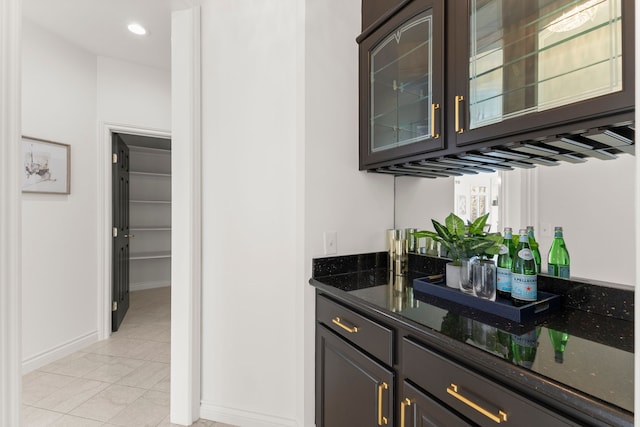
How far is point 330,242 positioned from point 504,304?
0.89 meters

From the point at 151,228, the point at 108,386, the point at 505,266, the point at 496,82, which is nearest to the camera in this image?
the point at 496,82

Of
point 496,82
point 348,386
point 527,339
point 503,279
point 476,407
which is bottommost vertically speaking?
point 348,386

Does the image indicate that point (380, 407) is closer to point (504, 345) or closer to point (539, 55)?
point (504, 345)

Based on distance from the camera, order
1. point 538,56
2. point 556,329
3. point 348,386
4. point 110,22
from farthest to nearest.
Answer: point 110,22
point 348,386
point 538,56
point 556,329

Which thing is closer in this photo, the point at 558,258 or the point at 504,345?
the point at 504,345

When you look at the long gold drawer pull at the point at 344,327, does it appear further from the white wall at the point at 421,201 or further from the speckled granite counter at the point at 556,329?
the white wall at the point at 421,201

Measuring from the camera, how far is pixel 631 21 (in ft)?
2.78

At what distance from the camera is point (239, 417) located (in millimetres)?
1890

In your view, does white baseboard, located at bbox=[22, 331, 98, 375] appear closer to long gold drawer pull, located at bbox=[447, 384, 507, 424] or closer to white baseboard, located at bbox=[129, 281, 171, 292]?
white baseboard, located at bbox=[129, 281, 171, 292]


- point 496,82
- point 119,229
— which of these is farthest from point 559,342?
point 119,229

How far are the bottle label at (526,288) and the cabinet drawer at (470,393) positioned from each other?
17.0 inches

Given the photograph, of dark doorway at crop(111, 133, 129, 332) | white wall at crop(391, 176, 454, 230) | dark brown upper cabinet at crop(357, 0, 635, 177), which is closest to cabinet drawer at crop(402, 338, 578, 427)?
dark brown upper cabinet at crop(357, 0, 635, 177)

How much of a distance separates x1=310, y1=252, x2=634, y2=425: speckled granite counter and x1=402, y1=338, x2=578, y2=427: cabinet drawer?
0.04 m

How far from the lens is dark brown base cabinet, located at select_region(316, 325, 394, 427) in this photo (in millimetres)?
1216
